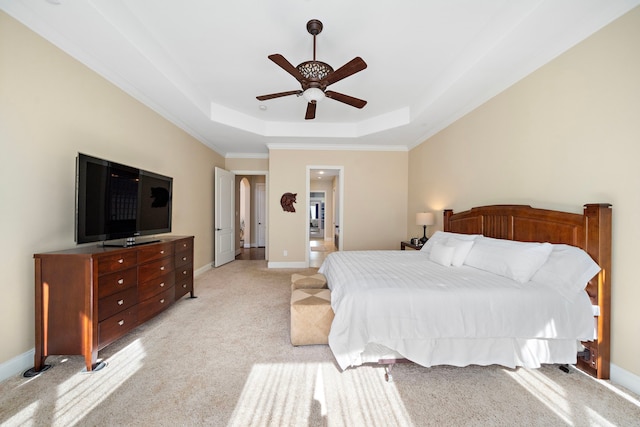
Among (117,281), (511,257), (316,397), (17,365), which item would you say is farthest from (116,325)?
(511,257)

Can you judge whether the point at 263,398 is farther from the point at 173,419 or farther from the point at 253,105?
the point at 253,105

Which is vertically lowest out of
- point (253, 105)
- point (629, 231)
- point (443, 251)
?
point (443, 251)

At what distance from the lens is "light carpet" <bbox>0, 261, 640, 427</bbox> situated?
146cm

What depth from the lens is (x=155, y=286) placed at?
2625mm

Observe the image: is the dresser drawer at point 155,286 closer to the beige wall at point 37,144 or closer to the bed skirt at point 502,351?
the beige wall at point 37,144

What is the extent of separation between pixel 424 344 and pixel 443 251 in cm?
124

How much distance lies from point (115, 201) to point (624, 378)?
4353 millimetres

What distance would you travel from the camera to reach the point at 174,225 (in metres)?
3.92

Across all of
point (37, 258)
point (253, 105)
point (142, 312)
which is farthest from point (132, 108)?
point (142, 312)

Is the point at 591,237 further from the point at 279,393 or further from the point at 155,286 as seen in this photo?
the point at 155,286

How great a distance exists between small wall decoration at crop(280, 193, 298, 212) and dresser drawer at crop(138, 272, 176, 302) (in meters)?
2.77

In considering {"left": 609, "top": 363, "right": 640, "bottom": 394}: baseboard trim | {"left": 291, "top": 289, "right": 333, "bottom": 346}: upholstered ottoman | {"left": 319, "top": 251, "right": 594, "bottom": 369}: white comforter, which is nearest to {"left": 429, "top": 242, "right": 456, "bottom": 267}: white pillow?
{"left": 319, "top": 251, "right": 594, "bottom": 369}: white comforter

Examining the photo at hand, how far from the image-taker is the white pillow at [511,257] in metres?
1.99

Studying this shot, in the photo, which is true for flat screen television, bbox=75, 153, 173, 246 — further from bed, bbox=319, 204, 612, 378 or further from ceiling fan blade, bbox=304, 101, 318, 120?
bed, bbox=319, 204, 612, 378
